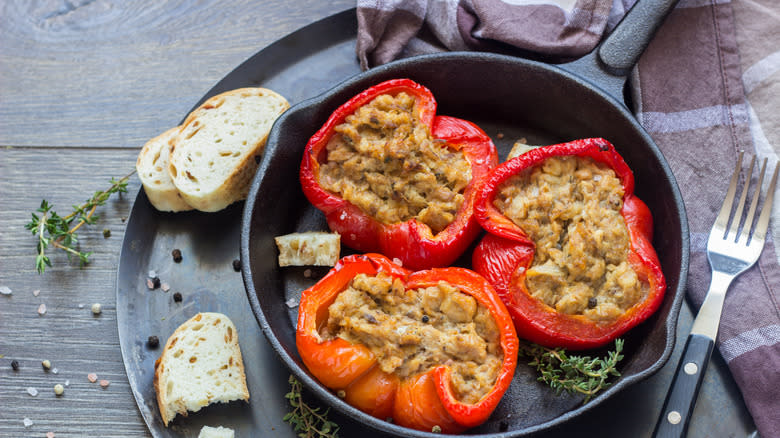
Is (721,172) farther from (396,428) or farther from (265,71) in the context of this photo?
(265,71)

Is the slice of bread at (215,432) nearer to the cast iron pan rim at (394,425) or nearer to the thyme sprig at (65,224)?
the cast iron pan rim at (394,425)

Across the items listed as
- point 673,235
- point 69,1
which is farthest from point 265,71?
point 673,235

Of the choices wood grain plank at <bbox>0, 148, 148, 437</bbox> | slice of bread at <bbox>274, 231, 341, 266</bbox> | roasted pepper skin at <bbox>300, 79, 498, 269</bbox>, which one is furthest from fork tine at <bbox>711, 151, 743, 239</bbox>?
wood grain plank at <bbox>0, 148, 148, 437</bbox>

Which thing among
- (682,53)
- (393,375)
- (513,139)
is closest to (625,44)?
(682,53)

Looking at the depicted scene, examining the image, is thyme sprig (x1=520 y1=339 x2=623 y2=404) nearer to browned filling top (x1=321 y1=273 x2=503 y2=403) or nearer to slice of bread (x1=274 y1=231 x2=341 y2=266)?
browned filling top (x1=321 y1=273 x2=503 y2=403)

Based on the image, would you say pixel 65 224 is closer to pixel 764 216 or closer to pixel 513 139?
pixel 513 139

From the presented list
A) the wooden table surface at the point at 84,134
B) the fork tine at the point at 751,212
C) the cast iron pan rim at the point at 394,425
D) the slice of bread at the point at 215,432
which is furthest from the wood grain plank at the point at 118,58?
the fork tine at the point at 751,212
